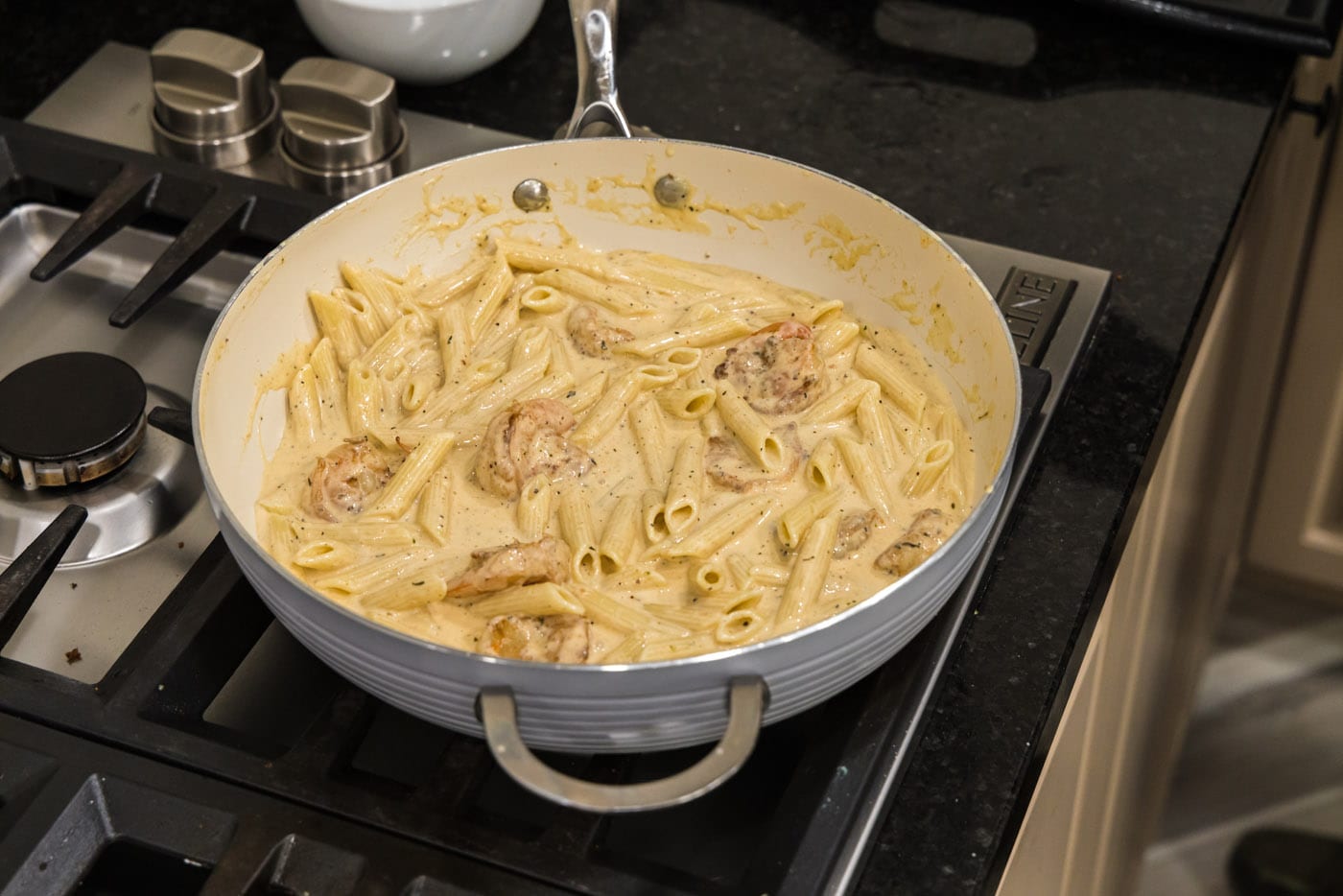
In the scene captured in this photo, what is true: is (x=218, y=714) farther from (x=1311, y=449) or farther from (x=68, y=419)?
(x=1311, y=449)

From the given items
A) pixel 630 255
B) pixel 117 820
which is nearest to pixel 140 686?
pixel 117 820

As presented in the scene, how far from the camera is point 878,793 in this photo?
999mm

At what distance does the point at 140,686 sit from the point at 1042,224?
3.40ft

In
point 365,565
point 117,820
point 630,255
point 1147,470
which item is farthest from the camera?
point 630,255

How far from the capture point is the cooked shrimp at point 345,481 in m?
1.17

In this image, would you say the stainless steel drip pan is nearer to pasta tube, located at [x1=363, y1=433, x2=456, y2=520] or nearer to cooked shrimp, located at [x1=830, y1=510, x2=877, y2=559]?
pasta tube, located at [x1=363, y1=433, x2=456, y2=520]

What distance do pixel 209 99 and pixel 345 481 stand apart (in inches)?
23.8

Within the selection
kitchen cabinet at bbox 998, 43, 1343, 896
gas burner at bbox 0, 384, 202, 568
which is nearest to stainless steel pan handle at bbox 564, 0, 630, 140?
gas burner at bbox 0, 384, 202, 568

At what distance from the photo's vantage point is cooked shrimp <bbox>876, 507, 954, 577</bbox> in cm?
111

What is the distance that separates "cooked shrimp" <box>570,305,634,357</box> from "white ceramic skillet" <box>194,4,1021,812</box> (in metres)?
0.13

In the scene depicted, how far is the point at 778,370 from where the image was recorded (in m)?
1.27

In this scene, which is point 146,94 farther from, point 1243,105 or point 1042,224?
point 1243,105

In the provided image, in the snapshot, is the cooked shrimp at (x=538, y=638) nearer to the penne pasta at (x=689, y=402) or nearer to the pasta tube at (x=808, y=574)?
the pasta tube at (x=808, y=574)

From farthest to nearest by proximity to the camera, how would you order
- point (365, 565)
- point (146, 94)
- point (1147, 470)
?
point (146, 94) → point (1147, 470) → point (365, 565)
